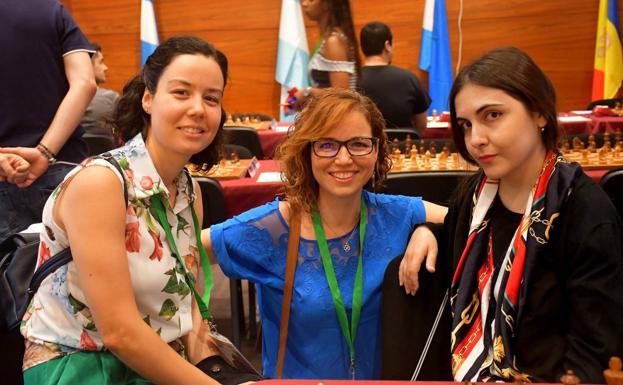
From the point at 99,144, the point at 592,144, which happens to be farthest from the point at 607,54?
the point at 99,144

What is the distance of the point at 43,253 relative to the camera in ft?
5.46

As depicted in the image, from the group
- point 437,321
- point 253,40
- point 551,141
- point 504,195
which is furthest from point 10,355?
point 253,40

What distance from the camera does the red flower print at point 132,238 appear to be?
1621 mm

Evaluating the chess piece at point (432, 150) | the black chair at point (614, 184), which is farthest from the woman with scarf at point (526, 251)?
the chess piece at point (432, 150)

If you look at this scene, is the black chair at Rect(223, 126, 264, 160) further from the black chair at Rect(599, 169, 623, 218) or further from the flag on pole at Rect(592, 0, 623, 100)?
the flag on pole at Rect(592, 0, 623, 100)

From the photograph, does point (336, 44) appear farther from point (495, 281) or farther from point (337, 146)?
point (495, 281)

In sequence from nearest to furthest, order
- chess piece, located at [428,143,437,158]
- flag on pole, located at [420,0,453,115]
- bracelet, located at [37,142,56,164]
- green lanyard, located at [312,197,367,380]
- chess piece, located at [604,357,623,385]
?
chess piece, located at [604,357,623,385]
green lanyard, located at [312,197,367,380]
bracelet, located at [37,142,56,164]
chess piece, located at [428,143,437,158]
flag on pole, located at [420,0,453,115]

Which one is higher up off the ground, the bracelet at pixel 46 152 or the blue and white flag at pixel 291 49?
the blue and white flag at pixel 291 49

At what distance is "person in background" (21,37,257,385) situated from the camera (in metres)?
1.53

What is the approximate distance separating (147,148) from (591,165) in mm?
2493

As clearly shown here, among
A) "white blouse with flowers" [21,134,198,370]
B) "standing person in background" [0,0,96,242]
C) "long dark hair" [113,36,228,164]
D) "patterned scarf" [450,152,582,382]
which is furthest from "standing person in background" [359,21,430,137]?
"white blouse with flowers" [21,134,198,370]

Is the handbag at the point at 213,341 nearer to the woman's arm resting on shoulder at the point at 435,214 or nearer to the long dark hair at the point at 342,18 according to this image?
the woman's arm resting on shoulder at the point at 435,214

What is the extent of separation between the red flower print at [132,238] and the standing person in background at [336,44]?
107 inches

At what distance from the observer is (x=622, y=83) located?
24.5ft
